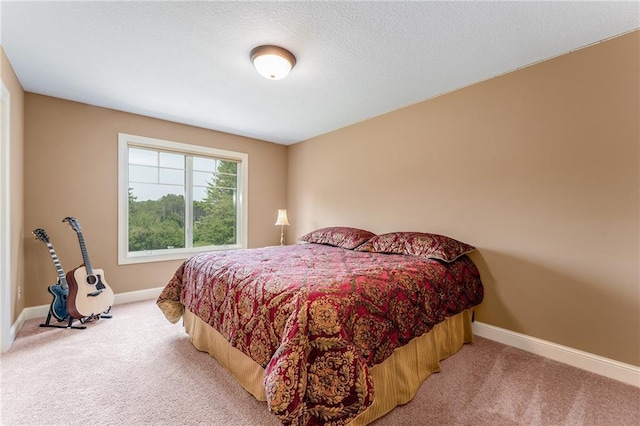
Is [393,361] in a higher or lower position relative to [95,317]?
higher

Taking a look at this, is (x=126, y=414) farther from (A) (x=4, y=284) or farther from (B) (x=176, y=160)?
(B) (x=176, y=160)

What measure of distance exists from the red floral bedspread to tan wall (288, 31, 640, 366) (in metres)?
0.41

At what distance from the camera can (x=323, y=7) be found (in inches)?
69.3

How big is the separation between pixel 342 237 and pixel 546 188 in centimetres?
202

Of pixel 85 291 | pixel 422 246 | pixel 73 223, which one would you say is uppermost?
pixel 73 223

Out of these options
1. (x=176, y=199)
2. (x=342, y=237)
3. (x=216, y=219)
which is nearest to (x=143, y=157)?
(x=176, y=199)

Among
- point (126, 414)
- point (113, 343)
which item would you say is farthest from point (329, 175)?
point (126, 414)

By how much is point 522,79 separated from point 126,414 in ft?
12.4

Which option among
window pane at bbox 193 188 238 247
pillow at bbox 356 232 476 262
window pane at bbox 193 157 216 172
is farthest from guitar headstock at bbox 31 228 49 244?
pillow at bbox 356 232 476 262

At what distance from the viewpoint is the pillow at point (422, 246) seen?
8.14ft

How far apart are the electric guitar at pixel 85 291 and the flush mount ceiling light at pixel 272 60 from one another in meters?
2.58

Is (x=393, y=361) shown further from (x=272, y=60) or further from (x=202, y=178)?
(x=202, y=178)

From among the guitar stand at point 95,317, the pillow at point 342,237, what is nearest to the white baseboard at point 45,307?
the guitar stand at point 95,317

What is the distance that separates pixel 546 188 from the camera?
7.60ft
